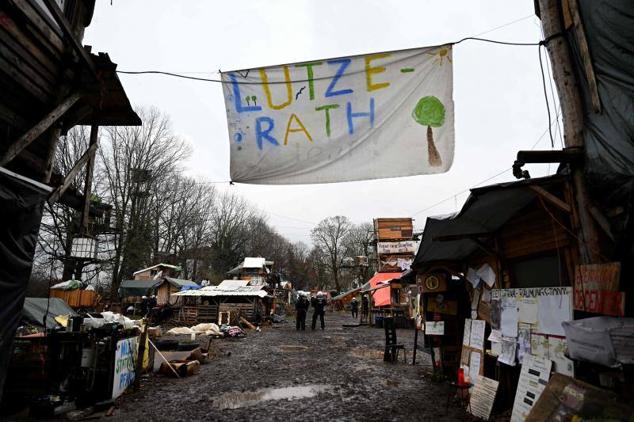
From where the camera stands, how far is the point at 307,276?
77875mm

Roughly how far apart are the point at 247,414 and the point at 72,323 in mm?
4187

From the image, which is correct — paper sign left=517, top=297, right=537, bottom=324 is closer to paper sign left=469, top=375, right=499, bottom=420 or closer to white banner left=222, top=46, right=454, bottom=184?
paper sign left=469, top=375, right=499, bottom=420

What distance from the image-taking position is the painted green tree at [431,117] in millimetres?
4461

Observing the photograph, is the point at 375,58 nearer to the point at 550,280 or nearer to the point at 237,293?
the point at 550,280

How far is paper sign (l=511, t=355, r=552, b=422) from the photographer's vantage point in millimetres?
5160

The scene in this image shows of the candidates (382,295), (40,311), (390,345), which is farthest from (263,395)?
(382,295)

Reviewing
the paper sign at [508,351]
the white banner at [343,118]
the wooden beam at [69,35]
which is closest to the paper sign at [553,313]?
the paper sign at [508,351]

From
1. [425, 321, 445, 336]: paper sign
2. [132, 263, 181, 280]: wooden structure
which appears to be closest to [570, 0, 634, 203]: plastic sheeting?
[425, 321, 445, 336]: paper sign

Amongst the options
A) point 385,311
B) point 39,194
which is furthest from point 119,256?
point 39,194

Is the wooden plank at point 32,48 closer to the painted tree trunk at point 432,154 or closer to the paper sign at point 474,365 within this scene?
the painted tree trunk at point 432,154

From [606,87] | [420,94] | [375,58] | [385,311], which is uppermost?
[375,58]

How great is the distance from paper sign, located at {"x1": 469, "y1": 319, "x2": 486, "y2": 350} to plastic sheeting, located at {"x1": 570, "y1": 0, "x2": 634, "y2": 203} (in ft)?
15.5

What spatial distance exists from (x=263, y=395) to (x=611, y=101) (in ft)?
26.3

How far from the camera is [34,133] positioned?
19.5ft
